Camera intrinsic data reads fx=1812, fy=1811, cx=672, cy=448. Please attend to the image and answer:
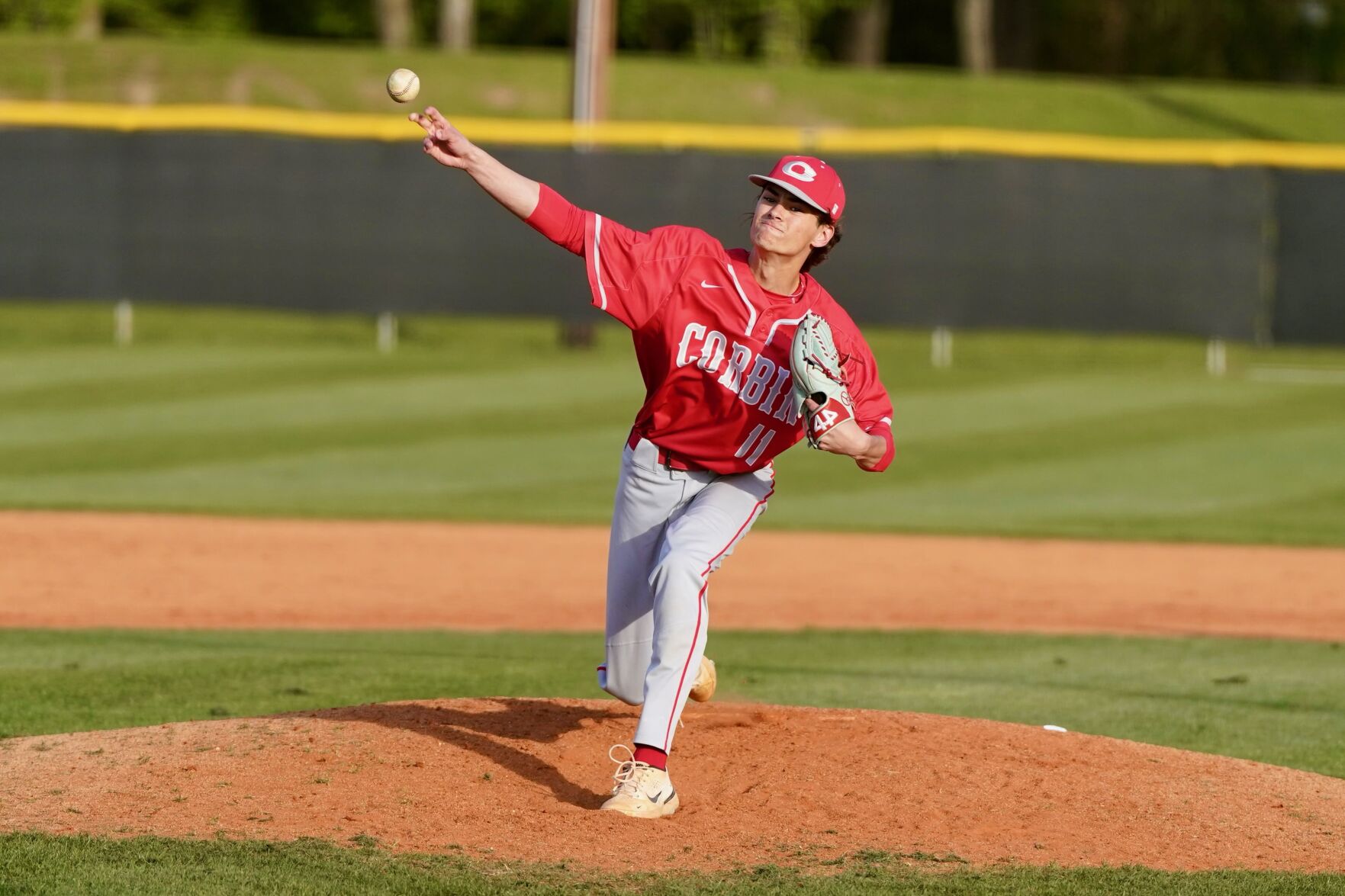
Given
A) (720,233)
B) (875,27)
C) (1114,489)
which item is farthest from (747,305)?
(875,27)

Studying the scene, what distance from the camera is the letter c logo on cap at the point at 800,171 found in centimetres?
550

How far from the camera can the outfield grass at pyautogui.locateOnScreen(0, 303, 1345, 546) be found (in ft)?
44.2

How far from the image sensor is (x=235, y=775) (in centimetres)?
544

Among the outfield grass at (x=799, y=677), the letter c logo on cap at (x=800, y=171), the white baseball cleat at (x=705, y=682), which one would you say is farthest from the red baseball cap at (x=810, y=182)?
the outfield grass at (x=799, y=677)

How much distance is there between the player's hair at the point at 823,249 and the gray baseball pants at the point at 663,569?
0.67 meters

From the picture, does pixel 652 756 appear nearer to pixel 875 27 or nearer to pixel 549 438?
pixel 549 438

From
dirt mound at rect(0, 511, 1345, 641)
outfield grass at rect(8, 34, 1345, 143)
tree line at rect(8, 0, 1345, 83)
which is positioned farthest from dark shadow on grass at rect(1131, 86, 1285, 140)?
dirt mound at rect(0, 511, 1345, 641)

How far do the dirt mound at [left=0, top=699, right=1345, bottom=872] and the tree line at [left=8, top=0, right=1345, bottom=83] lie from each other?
31496mm

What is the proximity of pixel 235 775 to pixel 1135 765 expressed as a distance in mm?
2873

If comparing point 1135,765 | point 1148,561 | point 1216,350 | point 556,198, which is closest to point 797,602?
point 1148,561

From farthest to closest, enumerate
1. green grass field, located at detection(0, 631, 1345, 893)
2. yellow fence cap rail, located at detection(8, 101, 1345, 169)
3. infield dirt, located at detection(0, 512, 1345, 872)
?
1. yellow fence cap rail, located at detection(8, 101, 1345, 169)
2. infield dirt, located at detection(0, 512, 1345, 872)
3. green grass field, located at detection(0, 631, 1345, 893)

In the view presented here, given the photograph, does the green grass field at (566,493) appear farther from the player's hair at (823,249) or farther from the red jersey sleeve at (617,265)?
the player's hair at (823,249)

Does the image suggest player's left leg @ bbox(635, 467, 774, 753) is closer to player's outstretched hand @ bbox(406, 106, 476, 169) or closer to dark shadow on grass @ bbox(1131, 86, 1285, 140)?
player's outstretched hand @ bbox(406, 106, 476, 169)

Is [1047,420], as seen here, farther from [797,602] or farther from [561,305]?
[797,602]
